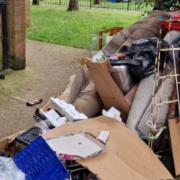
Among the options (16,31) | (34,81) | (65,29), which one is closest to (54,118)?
(34,81)

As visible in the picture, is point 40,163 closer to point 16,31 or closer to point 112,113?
point 112,113

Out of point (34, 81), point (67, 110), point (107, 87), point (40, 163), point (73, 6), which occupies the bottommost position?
point (34, 81)

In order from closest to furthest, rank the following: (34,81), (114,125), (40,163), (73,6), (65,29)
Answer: (40,163), (114,125), (34,81), (65,29), (73,6)

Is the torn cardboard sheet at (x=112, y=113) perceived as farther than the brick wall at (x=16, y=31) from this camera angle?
No

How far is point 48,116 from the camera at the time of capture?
13.9ft

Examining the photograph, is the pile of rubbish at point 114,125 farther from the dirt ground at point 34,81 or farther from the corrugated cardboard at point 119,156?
the dirt ground at point 34,81

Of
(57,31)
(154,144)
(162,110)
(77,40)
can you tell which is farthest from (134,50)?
(57,31)

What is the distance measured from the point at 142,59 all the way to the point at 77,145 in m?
1.41

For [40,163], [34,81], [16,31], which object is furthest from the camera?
[16,31]

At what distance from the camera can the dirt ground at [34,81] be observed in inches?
199

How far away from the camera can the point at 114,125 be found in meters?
3.97

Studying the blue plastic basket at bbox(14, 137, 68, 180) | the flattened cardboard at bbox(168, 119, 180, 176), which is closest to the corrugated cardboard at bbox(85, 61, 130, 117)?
the flattened cardboard at bbox(168, 119, 180, 176)

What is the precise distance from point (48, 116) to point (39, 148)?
0.96 metres

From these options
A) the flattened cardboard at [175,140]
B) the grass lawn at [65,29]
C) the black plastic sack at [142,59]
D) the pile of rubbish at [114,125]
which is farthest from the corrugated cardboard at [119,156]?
the grass lawn at [65,29]
